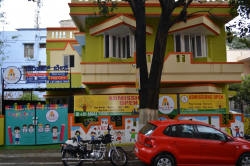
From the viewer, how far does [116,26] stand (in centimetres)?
1212

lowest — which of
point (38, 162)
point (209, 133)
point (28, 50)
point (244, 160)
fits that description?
point (38, 162)

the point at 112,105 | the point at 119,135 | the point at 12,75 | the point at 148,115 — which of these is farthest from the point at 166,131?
the point at 12,75

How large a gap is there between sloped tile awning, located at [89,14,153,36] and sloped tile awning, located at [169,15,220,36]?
5.37 ft

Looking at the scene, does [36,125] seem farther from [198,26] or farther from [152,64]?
[198,26]

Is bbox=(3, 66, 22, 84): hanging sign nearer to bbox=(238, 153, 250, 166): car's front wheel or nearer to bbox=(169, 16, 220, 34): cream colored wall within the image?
bbox=(169, 16, 220, 34): cream colored wall

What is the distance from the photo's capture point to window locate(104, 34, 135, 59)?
1281 cm

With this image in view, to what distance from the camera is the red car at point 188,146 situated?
645 centimetres

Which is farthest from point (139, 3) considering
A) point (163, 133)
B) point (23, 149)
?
point (23, 149)

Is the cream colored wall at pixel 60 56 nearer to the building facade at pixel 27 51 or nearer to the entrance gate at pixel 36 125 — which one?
the entrance gate at pixel 36 125

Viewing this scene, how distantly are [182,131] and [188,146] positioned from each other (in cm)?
47

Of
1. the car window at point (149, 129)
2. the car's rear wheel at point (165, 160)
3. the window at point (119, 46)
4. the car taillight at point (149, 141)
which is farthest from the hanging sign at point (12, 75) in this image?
the car's rear wheel at point (165, 160)

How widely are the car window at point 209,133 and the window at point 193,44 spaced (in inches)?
274

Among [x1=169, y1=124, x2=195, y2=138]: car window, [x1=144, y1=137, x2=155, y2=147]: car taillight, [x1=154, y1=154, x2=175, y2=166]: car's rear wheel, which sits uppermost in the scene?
[x1=169, y1=124, x2=195, y2=138]: car window

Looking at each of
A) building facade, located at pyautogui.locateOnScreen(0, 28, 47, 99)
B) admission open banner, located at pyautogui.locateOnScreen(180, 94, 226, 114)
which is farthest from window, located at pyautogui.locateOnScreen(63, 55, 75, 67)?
building facade, located at pyautogui.locateOnScreen(0, 28, 47, 99)
